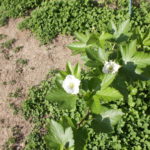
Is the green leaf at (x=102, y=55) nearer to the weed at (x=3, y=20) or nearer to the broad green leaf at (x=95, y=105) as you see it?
the broad green leaf at (x=95, y=105)

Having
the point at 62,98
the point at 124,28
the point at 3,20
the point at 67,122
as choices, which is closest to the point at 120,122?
the point at 124,28

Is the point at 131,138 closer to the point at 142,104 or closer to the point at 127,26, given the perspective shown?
the point at 142,104

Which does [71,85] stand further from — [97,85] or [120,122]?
[120,122]

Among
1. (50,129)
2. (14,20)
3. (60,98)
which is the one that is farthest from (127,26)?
(14,20)

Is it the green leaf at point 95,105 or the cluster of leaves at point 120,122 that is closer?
the green leaf at point 95,105

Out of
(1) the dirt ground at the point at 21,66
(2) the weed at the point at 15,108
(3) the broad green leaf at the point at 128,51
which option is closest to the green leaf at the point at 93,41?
(3) the broad green leaf at the point at 128,51

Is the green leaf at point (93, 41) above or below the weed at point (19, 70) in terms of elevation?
below
